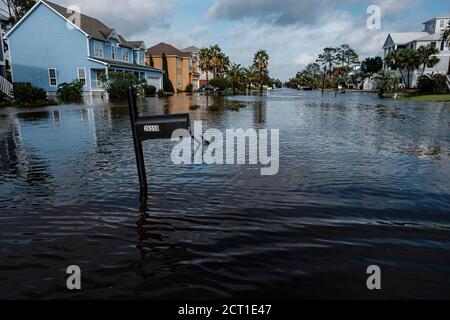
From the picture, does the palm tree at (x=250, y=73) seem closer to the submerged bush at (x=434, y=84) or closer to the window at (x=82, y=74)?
the submerged bush at (x=434, y=84)

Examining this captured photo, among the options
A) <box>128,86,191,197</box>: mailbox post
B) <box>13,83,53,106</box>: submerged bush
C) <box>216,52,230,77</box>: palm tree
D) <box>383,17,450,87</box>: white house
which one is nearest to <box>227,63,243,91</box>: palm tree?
<box>216,52,230,77</box>: palm tree

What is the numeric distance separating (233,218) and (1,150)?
26.7 ft

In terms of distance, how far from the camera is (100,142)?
34.5 feet

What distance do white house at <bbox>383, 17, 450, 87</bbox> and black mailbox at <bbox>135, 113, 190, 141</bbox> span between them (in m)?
66.4

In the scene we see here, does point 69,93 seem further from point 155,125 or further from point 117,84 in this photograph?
point 155,125

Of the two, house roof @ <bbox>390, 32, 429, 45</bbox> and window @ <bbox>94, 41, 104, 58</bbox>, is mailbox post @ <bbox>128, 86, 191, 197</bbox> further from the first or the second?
house roof @ <bbox>390, 32, 429, 45</bbox>

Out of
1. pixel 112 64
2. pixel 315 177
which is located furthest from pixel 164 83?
pixel 315 177

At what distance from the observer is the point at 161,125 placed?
4027 millimetres

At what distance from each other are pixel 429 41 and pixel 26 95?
7041 centimetres

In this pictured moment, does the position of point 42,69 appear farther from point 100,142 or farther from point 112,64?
point 100,142

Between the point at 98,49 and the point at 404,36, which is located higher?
the point at 404,36

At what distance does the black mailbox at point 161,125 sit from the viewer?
3.88 metres

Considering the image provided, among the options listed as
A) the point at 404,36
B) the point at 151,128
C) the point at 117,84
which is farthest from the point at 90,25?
the point at 404,36

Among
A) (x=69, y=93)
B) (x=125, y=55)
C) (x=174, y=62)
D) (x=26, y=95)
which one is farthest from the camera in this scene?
(x=174, y=62)
